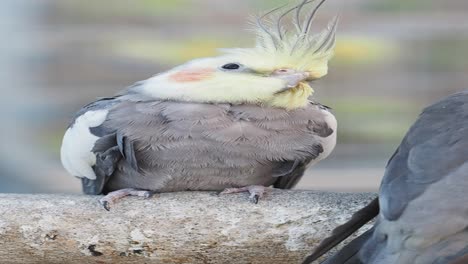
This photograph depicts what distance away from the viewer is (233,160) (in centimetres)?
117

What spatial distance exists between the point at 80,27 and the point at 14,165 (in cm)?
42

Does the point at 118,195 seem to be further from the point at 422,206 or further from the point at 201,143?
the point at 422,206

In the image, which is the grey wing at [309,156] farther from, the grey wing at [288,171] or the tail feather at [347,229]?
the tail feather at [347,229]

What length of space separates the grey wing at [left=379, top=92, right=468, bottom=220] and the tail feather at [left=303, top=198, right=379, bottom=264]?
4cm

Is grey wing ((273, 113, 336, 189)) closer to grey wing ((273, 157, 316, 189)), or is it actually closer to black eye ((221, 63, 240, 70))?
grey wing ((273, 157, 316, 189))

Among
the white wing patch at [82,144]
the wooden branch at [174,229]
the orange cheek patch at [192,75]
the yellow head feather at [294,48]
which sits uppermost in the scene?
the yellow head feather at [294,48]

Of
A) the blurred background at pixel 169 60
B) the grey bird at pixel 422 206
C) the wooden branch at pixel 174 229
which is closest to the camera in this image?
the grey bird at pixel 422 206

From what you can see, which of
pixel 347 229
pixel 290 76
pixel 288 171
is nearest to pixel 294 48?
pixel 290 76

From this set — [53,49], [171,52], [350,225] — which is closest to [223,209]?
[350,225]

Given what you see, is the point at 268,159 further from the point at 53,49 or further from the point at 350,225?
the point at 53,49

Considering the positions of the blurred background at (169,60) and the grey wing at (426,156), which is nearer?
the grey wing at (426,156)

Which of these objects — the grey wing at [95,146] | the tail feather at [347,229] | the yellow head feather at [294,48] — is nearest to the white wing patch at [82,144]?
the grey wing at [95,146]

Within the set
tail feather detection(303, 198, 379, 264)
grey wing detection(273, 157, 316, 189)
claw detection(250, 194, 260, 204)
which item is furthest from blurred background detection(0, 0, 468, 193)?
tail feather detection(303, 198, 379, 264)

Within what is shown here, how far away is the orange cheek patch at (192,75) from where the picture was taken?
1178mm
